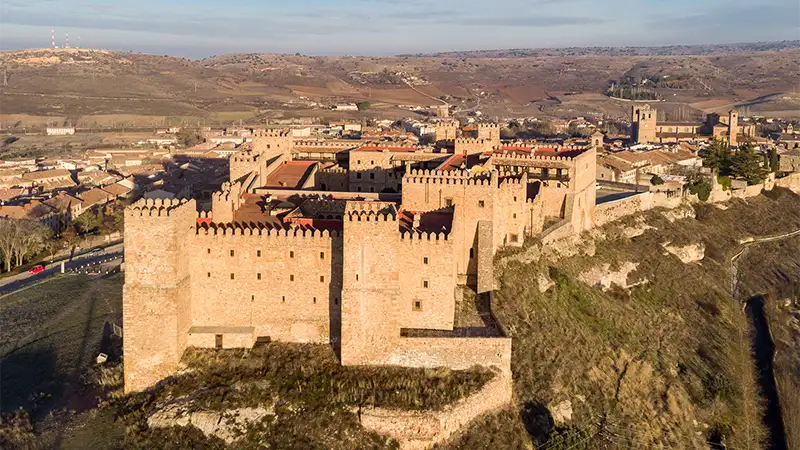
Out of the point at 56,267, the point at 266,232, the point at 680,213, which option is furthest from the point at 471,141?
the point at 56,267

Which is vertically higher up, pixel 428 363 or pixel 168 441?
pixel 428 363

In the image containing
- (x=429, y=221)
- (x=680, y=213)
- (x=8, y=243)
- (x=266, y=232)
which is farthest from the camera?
(x=680, y=213)

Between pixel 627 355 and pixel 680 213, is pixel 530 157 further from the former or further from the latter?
pixel 680 213

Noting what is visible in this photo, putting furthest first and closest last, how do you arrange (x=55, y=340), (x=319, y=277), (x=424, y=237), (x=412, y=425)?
(x=55, y=340), (x=319, y=277), (x=424, y=237), (x=412, y=425)

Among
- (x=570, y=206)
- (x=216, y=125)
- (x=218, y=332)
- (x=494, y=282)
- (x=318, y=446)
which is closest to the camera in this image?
(x=318, y=446)

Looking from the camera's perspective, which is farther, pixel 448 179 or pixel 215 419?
pixel 448 179

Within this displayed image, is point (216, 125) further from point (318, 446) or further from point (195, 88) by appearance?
point (318, 446)

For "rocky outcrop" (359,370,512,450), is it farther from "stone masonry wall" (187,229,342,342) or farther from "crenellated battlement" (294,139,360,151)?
"crenellated battlement" (294,139,360,151)

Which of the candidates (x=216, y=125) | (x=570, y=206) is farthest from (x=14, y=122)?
(x=570, y=206)
